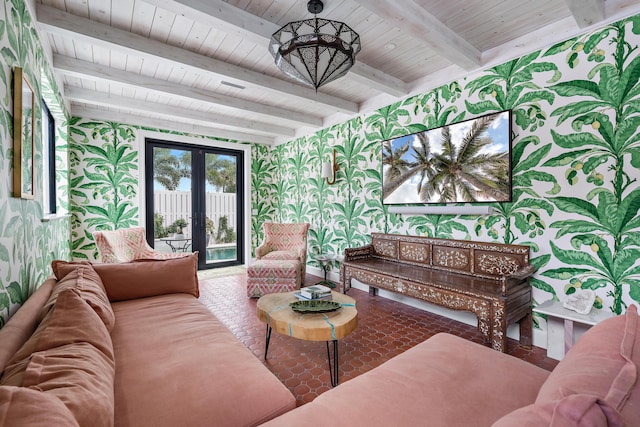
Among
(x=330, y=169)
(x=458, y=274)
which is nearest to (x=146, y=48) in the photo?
(x=330, y=169)

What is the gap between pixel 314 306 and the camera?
208 cm

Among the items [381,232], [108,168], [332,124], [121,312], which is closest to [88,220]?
[108,168]

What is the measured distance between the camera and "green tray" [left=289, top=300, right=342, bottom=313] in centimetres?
200

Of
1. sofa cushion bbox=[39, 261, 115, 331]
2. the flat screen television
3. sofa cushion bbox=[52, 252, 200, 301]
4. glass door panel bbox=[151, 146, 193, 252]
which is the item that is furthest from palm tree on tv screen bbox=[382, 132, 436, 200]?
glass door panel bbox=[151, 146, 193, 252]

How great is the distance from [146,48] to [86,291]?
81.2 inches

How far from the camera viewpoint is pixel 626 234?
206 cm

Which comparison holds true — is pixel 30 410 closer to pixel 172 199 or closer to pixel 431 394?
pixel 431 394

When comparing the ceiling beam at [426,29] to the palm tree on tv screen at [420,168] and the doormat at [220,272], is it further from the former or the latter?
the doormat at [220,272]

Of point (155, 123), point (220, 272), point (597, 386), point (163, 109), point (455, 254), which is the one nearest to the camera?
point (597, 386)

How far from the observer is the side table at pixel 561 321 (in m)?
2.03

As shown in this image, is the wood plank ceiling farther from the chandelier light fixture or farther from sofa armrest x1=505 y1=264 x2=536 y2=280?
sofa armrest x1=505 y1=264 x2=536 y2=280

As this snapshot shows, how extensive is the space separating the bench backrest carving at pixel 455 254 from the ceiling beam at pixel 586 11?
1.75 metres

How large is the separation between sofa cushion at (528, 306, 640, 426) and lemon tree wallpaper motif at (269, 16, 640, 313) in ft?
4.72

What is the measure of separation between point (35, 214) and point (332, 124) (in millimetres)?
3620
